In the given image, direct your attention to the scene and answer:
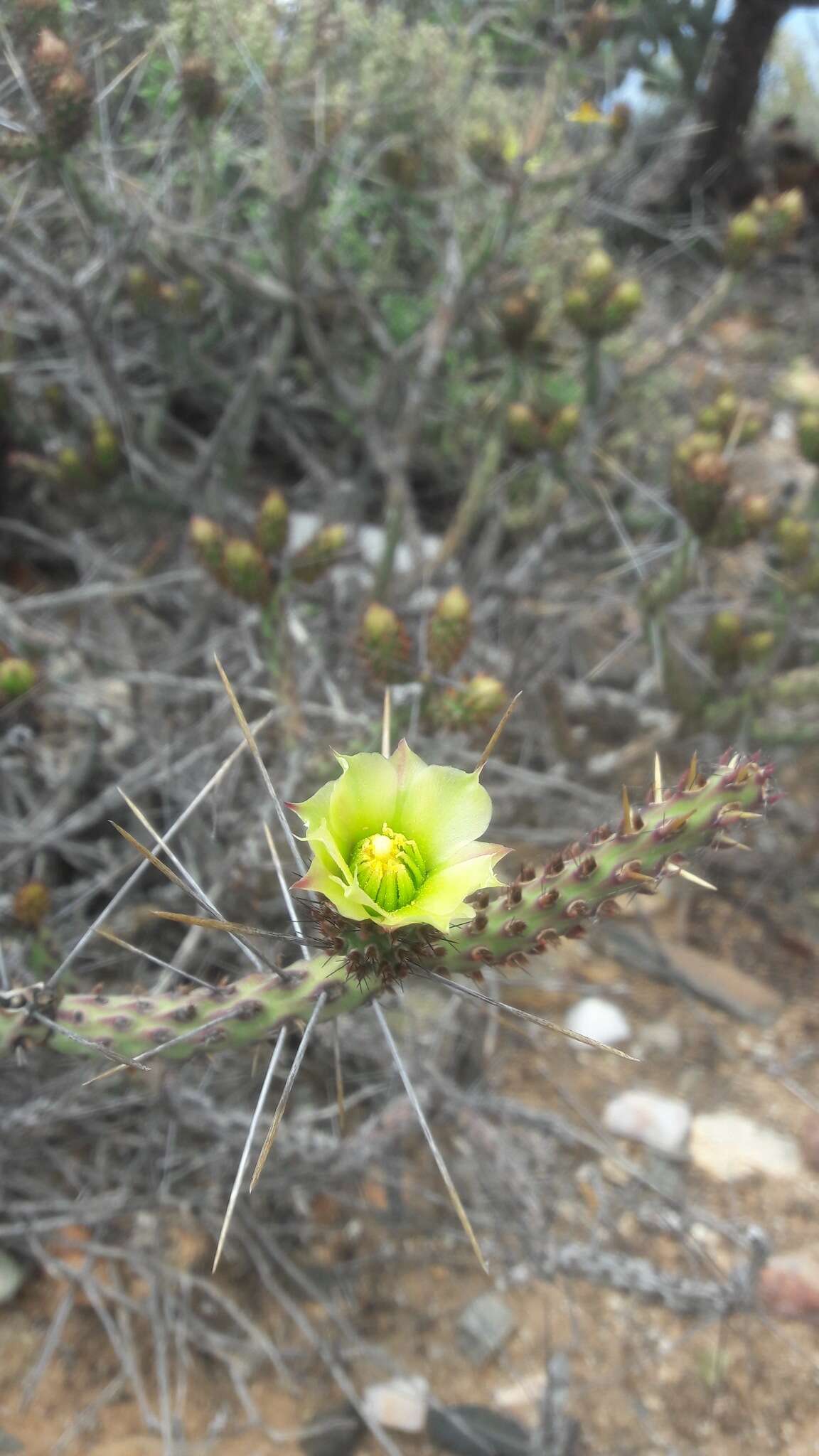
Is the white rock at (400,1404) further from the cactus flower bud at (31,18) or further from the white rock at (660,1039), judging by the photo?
the cactus flower bud at (31,18)

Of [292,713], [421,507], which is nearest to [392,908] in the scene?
[292,713]

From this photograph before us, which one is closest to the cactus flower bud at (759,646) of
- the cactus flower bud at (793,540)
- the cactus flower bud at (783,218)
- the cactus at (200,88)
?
the cactus flower bud at (793,540)

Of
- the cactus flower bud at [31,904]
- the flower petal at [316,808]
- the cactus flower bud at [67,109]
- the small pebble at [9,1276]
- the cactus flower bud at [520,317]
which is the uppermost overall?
the cactus flower bud at [67,109]

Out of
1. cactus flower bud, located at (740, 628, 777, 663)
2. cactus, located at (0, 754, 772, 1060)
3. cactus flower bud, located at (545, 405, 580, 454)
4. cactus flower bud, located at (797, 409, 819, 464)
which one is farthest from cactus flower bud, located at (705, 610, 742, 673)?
cactus, located at (0, 754, 772, 1060)

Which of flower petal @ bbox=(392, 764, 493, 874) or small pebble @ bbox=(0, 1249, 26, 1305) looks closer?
flower petal @ bbox=(392, 764, 493, 874)

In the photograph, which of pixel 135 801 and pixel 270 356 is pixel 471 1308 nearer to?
pixel 135 801

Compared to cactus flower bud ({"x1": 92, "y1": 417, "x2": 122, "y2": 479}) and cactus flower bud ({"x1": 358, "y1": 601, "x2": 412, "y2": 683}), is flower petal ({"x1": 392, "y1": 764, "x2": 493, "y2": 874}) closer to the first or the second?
cactus flower bud ({"x1": 358, "y1": 601, "x2": 412, "y2": 683})

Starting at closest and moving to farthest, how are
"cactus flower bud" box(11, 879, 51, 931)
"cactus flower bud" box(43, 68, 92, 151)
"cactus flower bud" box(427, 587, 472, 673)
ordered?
"cactus flower bud" box(11, 879, 51, 931)
"cactus flower bud" box(43, 68, 92, 151)
"cactus flower bud" box(427, 587, 472, 673)
